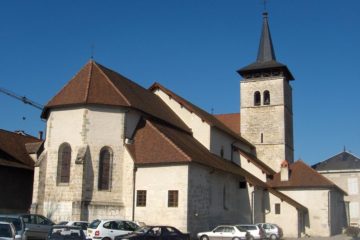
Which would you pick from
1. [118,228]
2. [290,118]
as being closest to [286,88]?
[290,118]

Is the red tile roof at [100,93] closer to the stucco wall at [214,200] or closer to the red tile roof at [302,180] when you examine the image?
the stucco wall at [214,200]

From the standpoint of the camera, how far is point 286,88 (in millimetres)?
49562

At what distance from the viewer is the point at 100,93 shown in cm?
3050

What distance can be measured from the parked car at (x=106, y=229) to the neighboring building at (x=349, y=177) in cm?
3858

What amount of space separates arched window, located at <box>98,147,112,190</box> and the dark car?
7.86 metres

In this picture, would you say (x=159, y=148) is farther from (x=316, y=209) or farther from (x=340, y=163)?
(x=340, y=163)

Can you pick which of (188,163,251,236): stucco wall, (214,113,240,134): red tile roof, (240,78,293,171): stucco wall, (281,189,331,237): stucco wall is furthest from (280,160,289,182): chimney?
(214,113,240,134): red tile roof

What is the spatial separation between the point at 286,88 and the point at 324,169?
41.8 ft

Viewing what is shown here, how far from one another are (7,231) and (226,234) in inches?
639

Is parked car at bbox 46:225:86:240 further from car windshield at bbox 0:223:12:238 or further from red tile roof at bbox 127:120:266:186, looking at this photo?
red tile roof at bbox 127:120:266:186

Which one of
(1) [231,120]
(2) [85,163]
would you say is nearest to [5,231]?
(2) [85,163]

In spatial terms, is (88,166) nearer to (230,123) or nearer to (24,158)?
(24,158)

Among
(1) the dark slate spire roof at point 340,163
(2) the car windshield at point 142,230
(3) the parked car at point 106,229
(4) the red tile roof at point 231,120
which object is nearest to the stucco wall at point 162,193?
(3) the parked car at point 106,229

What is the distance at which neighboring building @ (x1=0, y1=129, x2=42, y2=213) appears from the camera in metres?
33.4
